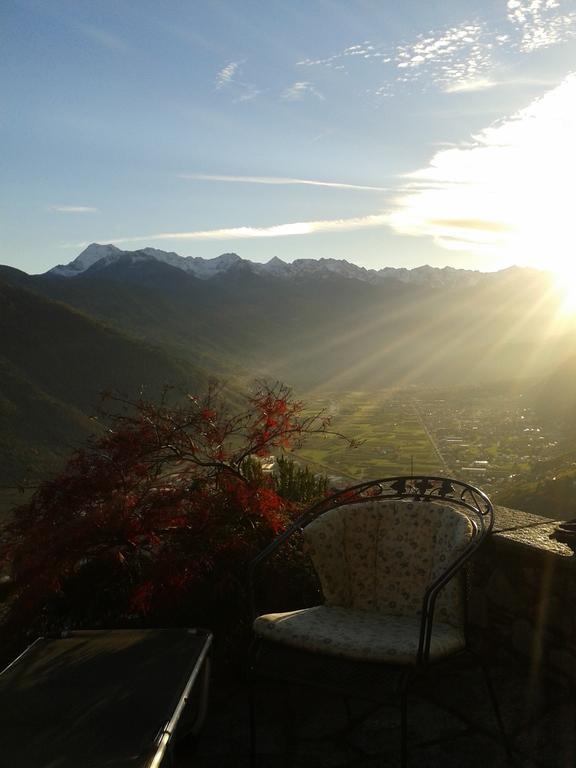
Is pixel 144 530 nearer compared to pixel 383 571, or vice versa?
pixel 383 571

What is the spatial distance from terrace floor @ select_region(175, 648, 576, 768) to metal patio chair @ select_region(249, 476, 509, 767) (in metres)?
0.18

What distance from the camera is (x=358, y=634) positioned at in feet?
9.68

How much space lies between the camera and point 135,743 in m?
2.32

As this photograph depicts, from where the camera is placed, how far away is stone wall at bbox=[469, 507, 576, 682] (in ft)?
10.7

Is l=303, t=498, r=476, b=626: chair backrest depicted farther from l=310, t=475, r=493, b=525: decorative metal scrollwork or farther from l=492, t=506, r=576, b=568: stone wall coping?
l=492, t=506, r=576, b=568: stone wall coping

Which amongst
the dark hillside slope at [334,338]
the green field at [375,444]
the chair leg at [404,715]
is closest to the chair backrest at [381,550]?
the chair leg at [404,715]

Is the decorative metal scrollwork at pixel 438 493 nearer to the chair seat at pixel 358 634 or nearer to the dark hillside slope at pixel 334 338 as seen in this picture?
the chair seat at pixel 358 634

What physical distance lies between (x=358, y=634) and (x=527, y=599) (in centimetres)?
109

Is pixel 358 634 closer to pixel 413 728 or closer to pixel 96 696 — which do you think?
pixel 413 728

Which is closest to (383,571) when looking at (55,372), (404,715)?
(404,715)

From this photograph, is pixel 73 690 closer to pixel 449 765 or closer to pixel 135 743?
pixel 135 743

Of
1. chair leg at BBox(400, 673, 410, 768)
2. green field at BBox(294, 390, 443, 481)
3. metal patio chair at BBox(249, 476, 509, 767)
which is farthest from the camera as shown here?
green field at BBox(294, 390, 443, 481)

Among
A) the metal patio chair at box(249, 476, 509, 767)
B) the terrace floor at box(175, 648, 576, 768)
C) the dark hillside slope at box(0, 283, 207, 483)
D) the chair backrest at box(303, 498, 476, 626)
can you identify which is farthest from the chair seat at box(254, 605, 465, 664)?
the dark hillside slope at box(0, 283, 207, 483)

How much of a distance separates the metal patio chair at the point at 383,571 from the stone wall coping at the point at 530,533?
7.4 inches
